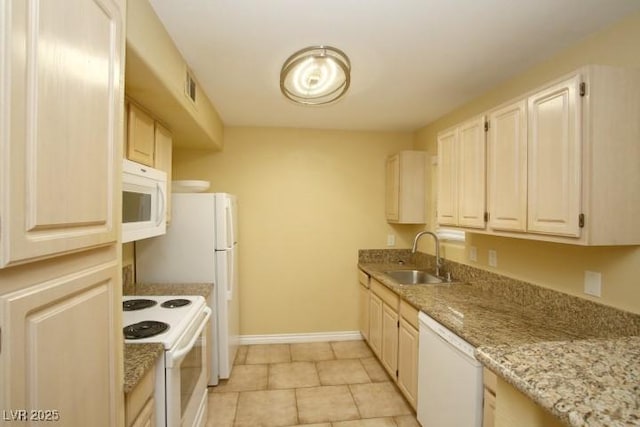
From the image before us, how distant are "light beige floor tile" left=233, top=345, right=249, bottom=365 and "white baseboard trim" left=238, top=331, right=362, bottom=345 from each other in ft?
0.26

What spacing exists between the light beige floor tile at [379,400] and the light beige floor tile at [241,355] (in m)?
1.12

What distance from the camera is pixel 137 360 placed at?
48.9 inches

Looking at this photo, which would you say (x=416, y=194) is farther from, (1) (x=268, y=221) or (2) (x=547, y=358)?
(2) (x=547, y=358)

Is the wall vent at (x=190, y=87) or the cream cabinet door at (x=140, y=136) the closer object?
the cream cabinet door at (x=140, y=136)

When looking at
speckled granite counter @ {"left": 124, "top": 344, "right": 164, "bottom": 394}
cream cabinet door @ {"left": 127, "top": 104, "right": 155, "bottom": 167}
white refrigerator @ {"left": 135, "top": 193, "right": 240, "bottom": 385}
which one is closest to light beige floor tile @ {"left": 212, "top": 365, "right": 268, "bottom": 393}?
white refrigerator @ {"left": 135, "top": 193, "right": 240, "bottom": 385}

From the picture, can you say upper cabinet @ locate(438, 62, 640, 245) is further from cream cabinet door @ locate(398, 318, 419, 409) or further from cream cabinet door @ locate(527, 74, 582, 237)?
cream cabinet door @ locate(398, 318, 419, 409)

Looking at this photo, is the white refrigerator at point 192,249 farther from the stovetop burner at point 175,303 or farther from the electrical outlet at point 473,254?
the electrical outlet at point 473,254

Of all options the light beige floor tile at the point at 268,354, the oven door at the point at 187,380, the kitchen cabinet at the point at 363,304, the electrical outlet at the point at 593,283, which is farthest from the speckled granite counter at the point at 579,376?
the light beige floor tile at the point at 268,354

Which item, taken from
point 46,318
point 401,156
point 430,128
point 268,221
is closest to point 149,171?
point 46,318

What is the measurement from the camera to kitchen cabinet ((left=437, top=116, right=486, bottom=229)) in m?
1.98

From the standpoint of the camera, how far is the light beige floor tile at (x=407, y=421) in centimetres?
217

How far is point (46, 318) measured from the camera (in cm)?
67

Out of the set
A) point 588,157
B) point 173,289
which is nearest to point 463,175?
point 588,157

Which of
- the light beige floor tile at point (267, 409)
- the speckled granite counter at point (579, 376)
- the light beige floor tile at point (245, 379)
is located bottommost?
the light beige floor tile at point (267, 409)
